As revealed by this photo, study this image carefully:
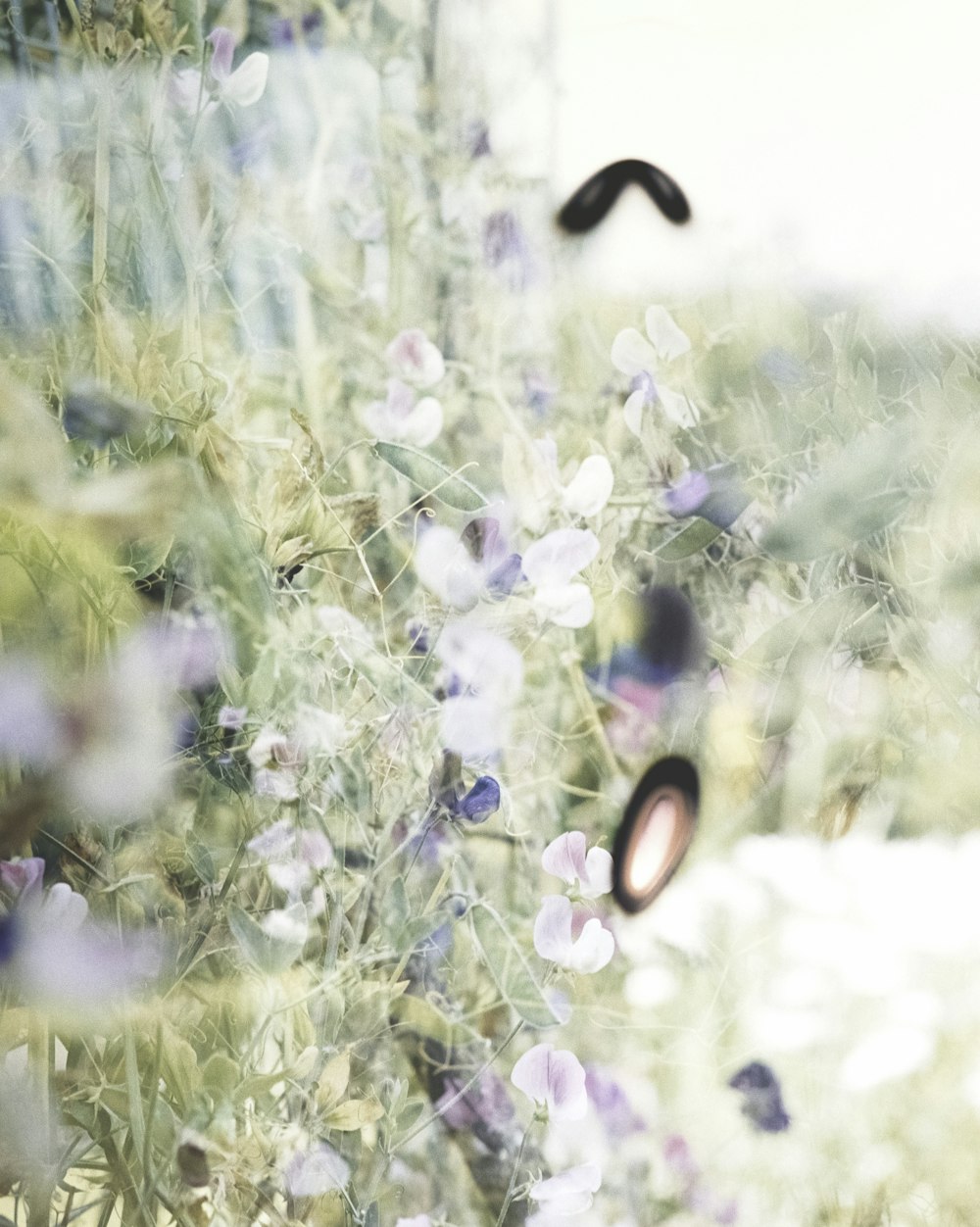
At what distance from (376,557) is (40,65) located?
39 centimetres

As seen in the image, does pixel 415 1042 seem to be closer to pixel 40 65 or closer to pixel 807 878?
pixel 807 878

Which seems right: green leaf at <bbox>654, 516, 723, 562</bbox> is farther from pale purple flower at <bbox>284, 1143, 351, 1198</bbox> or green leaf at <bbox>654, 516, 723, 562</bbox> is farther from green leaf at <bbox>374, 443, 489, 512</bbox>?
pale purple flower at <bbox>284, 1143, 351, 1198</bbox>

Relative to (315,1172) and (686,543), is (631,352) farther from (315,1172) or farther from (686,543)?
(315,1172)

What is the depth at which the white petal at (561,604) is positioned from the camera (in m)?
0.70

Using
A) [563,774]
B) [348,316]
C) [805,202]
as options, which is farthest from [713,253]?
[563,774]

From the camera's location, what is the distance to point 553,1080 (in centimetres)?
71

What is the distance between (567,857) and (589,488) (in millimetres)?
256

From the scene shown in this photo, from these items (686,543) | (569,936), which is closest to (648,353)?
(686,543)

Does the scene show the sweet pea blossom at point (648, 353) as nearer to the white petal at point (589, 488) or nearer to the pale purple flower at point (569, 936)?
the white petal at point (589, 488)

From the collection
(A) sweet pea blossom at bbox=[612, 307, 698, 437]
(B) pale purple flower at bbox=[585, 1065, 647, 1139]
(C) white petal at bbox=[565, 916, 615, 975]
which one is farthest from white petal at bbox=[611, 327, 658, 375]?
(B) pale purple flower at bbox=[585, 1065, 647, 1139]

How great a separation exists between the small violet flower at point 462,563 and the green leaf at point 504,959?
22 centimetres

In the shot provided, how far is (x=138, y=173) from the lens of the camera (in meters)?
0.67

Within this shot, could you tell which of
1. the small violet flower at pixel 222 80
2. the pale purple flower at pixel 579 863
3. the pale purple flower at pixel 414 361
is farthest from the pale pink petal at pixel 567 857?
the small violet flower at pixel 222 80

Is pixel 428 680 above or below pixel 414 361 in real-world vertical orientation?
below
